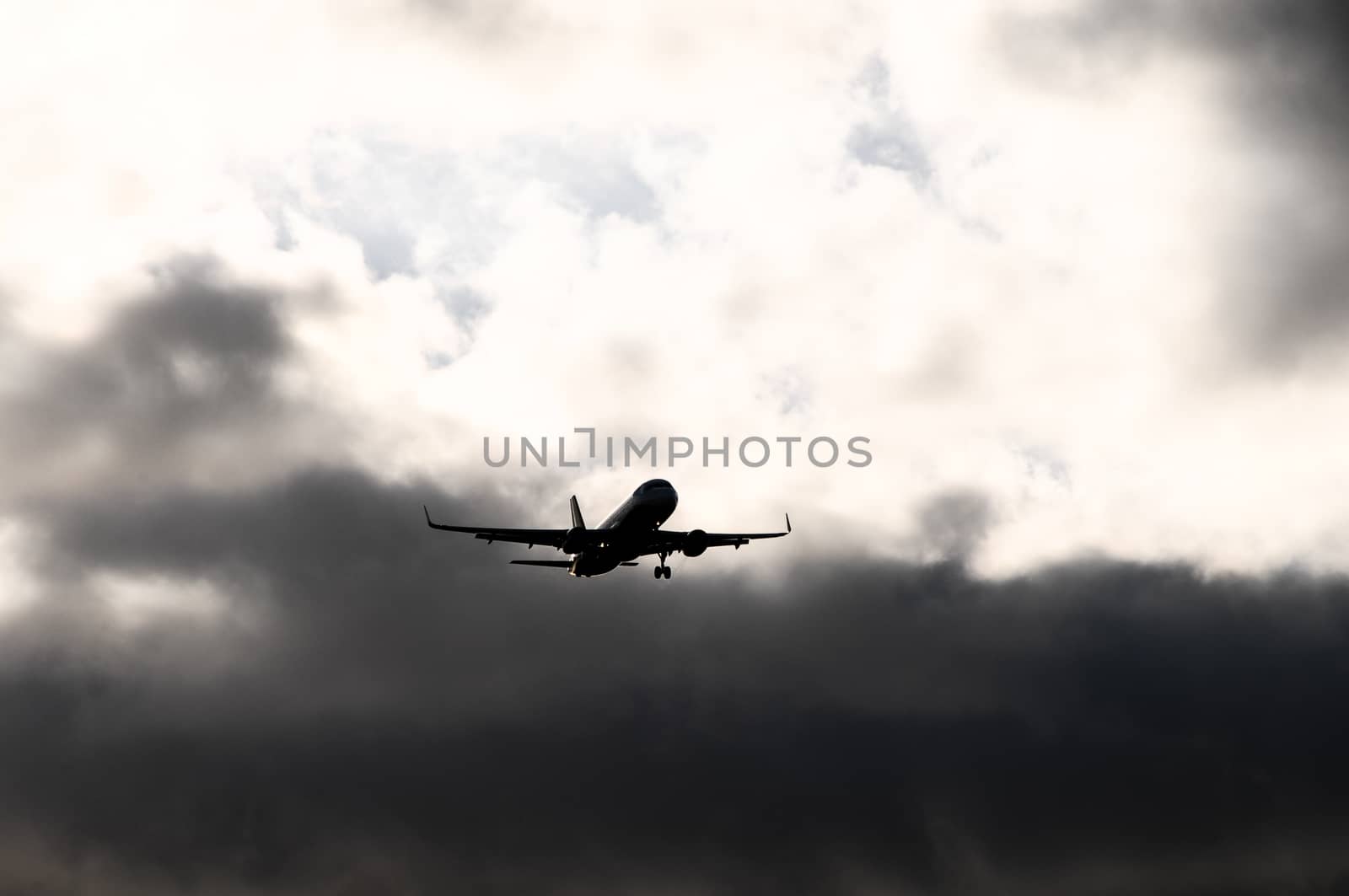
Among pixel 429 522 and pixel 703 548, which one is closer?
pixel 429 522

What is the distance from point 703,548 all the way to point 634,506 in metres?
10.1

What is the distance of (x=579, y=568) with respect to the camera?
4897 inches

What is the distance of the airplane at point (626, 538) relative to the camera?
11438 centimetres

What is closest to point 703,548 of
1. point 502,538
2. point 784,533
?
point 784,533

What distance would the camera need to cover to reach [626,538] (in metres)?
117

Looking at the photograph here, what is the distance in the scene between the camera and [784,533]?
125 metres

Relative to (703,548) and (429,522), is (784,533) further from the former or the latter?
(429,522)

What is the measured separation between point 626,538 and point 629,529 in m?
1.53

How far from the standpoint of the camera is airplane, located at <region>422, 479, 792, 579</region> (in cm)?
11438

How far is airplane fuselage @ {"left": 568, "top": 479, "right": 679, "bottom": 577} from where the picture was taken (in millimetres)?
114000

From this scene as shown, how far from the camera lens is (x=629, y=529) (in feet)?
381

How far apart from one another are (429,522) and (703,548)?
72.8 ft

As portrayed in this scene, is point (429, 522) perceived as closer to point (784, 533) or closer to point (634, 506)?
point (634, 506)

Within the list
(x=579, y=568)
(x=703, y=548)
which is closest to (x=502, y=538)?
(x=579, y=568)
